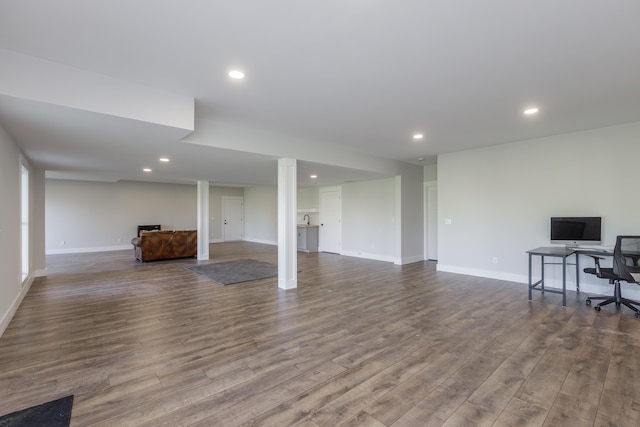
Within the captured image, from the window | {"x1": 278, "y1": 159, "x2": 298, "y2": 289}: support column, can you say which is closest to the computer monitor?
{"x1": 278, "y1": 159, "x2": 298, "y2": 289}: support column

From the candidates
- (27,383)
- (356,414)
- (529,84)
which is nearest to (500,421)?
(356,414)

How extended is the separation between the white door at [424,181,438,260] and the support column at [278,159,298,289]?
440 centimetres

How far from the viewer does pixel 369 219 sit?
8.41m

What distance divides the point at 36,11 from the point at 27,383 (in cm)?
262

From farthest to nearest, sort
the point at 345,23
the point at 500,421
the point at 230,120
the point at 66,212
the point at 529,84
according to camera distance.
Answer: the point at 66,212, the point at 230,120, the point at 529,84, the point at 345,23, the point at 500,421

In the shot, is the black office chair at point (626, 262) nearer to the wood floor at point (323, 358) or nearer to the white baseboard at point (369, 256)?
the wood floor at point (323, 358)

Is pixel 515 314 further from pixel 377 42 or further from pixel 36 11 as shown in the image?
pixel 36 11

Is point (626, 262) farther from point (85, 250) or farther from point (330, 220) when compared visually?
point (85, 250)

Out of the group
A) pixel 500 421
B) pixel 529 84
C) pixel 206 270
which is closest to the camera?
pixel 500 421

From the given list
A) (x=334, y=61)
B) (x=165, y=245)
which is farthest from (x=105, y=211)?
(x=334, y=61)

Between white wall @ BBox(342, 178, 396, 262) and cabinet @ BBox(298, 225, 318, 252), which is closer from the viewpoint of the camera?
white wall @ BBox(342, 178, 396, 262)

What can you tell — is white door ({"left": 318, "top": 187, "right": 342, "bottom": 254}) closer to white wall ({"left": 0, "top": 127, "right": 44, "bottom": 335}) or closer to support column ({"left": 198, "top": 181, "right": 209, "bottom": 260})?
support column ({"left": 198, "top": 181, "right": 209, "bottom": 260})

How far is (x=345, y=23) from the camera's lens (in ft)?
6.70

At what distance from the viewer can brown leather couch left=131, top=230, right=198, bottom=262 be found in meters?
7.68
